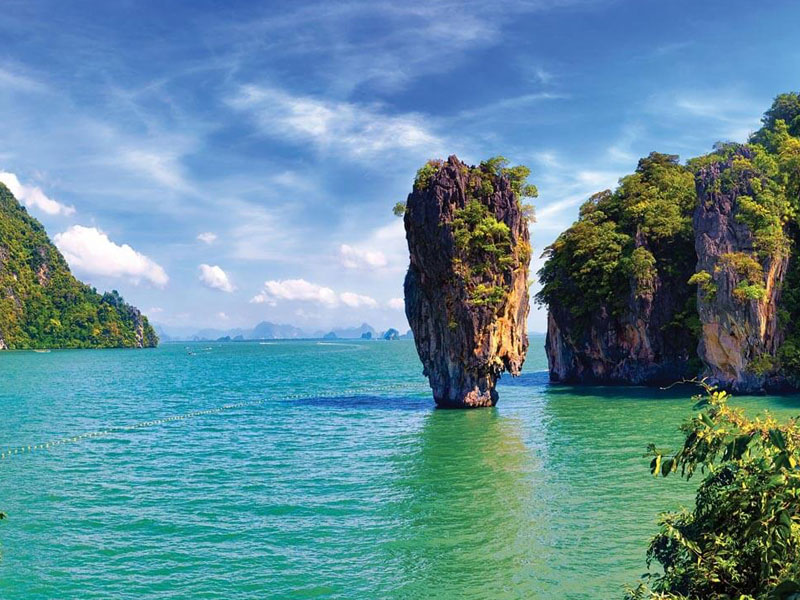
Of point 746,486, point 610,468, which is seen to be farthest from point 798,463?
point 610,468

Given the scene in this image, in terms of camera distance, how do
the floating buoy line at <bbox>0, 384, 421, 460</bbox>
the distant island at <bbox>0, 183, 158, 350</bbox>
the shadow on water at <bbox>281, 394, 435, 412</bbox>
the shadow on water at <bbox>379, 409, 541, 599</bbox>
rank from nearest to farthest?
1. the shadow on water at <bbox>379, 409, 541, 599</bbox>
2. the floating buoy line at <bbox>0, 384, 421, 460</bbox>
3. the shadow on water at <bbox>281, 394, 435, 412</bbox>
4. the distant island at <bbox>0, 183, 158, 350</bbox>

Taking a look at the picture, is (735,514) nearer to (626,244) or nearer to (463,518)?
(463,518)

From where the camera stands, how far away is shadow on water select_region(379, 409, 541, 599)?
559 inches

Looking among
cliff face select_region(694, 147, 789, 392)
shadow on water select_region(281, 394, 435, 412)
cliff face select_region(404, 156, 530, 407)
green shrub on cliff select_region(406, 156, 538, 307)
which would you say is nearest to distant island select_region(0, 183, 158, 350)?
shadow on water select_region(281, 394, 435, 412)

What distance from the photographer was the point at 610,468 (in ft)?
79.8

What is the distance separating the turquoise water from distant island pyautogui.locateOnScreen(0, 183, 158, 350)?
152 meters

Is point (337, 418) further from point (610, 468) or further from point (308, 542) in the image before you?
point (308, 542)

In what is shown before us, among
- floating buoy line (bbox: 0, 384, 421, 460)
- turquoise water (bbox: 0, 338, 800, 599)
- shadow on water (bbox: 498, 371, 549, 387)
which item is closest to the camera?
turquoise water (bbox: 0, 338, 800, 599)

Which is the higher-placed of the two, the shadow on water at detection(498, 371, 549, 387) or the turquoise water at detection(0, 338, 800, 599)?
the shadow on water at detection(498, 371, 549, 387)

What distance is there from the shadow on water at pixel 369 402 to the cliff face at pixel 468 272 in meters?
2.37

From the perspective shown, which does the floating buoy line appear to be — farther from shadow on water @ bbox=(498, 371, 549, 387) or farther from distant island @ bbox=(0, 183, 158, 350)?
distant island @ bbox=(0, 183, 158, 350)

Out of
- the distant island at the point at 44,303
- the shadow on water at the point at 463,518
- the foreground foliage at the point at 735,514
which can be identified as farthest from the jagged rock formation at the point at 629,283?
the distant island at the point at 44,303

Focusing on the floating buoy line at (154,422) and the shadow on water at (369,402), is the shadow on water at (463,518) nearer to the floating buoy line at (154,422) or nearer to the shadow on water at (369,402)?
the shadow on water at (369,402)

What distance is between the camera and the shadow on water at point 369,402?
4460cm
